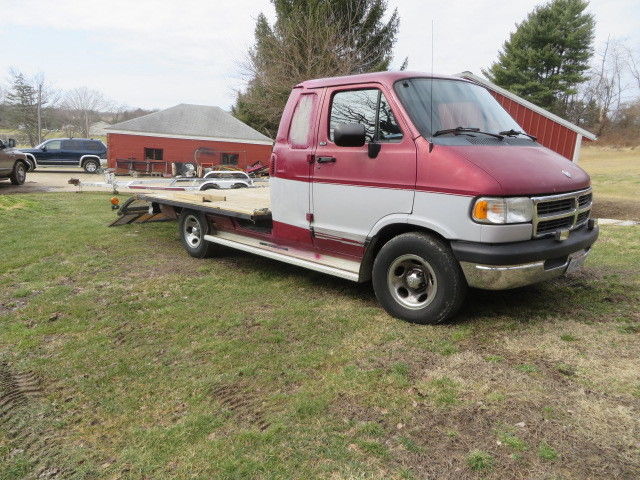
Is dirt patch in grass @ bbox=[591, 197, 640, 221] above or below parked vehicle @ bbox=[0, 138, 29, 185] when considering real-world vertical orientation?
below

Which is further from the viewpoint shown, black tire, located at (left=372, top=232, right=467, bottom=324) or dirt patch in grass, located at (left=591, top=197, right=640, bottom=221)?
dirt patch in grass, located at (left=591, top=197, right=640, bottom=221)

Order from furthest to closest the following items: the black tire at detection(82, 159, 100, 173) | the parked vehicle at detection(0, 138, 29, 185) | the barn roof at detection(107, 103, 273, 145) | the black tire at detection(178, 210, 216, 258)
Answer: the barn roof at detection(107, 103, 273, 145) → the black tire at detection(82, 159, 100, 173) → the parked vehicle at detection(0, 138, 29, 185) → the black tire at detection(178, 210, 216, 258)

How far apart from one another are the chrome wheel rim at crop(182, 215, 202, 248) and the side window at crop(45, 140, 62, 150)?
91.1 feet

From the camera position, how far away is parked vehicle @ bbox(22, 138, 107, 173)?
99.2ft

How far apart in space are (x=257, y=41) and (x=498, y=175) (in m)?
31.9

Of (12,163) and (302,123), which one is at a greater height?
(302,123)

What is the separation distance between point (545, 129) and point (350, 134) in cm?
1444

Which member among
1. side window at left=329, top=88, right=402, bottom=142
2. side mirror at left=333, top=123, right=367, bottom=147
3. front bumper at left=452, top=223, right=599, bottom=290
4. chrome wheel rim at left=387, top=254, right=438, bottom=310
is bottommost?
chrome wheel rim at left=387, top=254, right=438, bottom=310

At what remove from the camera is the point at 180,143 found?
33688mm

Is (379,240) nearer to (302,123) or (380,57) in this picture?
(302,123)

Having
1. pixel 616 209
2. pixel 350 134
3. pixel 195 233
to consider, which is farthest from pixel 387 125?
pixel 616 209

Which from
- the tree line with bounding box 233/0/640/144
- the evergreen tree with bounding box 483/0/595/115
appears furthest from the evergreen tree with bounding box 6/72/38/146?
the evergreen tree with bounding box 483/0/595/115

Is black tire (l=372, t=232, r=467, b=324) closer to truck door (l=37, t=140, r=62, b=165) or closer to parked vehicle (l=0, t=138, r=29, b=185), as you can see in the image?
parked vehicle (l=0, t=138, r=29, b=185)

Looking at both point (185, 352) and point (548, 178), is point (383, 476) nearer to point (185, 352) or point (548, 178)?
point (185, 352)
